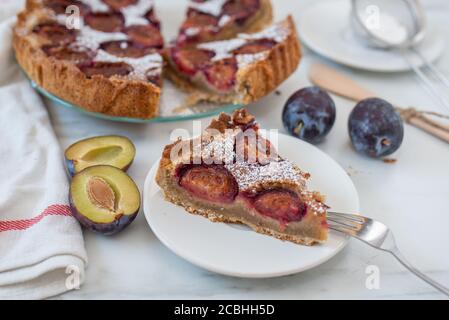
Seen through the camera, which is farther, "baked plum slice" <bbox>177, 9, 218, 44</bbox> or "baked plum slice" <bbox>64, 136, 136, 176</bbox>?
Result: "baked plum slice" <bbox>177, 9, 218, 44</bbox>

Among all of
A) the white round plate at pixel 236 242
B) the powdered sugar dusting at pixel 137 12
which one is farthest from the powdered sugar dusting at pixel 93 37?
the white round plate at pixel 236 242

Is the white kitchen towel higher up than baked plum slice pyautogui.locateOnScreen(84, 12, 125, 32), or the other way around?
baked plum slice pyautogui.locateOnScreen(84, 12, 125, 32)

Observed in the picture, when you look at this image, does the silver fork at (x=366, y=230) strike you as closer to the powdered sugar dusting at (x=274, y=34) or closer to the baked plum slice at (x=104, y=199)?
the baked plum slice at (x=104, y=199)

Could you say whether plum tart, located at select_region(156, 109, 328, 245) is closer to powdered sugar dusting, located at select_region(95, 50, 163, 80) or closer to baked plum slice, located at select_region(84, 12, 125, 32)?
powdered sugar dusting, located at select_region(95, 50, 163, 80)

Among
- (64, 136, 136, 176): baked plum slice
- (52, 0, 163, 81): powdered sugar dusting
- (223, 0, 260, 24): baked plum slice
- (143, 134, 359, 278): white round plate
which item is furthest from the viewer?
(223, 0, 260, 24): baked plum slice

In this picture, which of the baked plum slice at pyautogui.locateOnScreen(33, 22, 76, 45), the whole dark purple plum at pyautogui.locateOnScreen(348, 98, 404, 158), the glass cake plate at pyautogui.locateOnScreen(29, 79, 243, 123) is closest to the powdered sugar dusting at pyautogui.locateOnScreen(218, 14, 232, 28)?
the glass cake plate at pyautogui.locateOnScreen(29, 79, 243, 123)

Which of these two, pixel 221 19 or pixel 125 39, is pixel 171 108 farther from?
pixel 221 19

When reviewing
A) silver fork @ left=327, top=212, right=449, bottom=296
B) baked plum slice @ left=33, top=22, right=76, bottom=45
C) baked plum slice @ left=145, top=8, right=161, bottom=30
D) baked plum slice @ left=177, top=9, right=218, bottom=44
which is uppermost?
silver fork @ left=327, top=212, right=449, bottom=296

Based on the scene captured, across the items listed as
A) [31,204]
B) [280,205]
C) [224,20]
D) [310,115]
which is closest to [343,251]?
[280,205]
